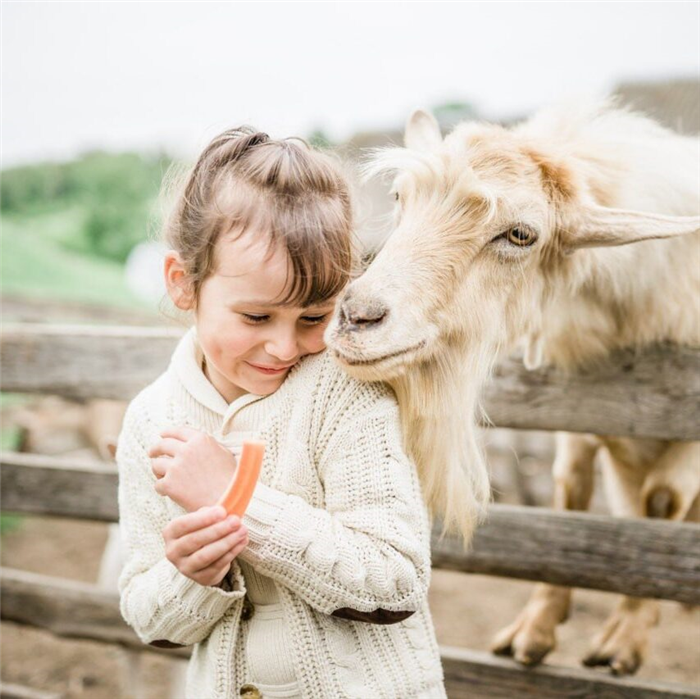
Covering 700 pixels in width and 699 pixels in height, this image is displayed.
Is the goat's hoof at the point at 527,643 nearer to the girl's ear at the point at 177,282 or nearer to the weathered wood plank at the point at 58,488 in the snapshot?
the weathered wood plank at the point at 58,488

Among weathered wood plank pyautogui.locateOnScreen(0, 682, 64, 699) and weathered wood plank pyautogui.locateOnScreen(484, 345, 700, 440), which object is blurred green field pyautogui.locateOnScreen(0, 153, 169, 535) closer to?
weathered wood plank pyautogui.locateOnScreen(0, 682, 64, 699)

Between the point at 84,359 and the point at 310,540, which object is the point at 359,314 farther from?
the point at 84,359

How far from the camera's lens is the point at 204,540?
1250mm

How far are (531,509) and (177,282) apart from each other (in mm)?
1310

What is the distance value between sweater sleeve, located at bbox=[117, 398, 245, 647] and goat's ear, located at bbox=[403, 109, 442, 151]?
1.18 metres

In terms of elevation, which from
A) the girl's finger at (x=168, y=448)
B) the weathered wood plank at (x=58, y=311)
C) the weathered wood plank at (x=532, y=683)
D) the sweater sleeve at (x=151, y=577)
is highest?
the girl's finger at (x=168, y=448)

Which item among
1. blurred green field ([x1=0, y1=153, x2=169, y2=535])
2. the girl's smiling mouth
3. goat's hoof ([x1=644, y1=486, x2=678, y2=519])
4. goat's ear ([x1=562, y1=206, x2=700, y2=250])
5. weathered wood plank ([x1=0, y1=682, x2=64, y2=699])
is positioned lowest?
blurred green field ([x1=0, y1=153, x2=169, y2=535])

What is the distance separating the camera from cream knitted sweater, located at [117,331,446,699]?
4.47 ft

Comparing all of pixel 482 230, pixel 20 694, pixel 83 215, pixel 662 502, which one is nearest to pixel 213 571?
pixel 482 230

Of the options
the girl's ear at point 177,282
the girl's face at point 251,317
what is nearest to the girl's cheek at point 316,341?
the girl's face at point 251,317

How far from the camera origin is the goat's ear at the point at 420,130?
2234 millimetres

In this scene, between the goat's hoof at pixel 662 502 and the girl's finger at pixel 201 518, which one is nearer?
the girl's finger at pixel 201 518

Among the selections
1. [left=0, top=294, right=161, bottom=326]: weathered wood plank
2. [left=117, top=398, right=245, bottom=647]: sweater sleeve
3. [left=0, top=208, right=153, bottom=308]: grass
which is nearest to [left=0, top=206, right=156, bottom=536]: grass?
[left=0, top=208, right=153, bottom=308]: grass

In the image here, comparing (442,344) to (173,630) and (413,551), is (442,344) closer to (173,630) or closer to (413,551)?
(413,551)
